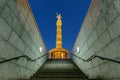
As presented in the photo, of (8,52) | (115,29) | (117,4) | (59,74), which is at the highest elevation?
(117,4)

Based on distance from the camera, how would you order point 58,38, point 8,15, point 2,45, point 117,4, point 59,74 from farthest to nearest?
point 58,38, point 59,74, point 8,15, point 2,45, point 117,4

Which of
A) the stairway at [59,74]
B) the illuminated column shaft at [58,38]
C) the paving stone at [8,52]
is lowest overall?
the stairway at [59,74]

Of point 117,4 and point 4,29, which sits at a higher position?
point 117,4

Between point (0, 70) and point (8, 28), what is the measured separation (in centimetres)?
109

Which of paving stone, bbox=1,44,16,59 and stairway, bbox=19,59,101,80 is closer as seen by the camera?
paving stone, bbox=1,44,16,59

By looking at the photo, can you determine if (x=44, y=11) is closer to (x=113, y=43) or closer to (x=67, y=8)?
(x=67, y=8)

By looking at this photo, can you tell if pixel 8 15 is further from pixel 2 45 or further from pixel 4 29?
pixel 2 45

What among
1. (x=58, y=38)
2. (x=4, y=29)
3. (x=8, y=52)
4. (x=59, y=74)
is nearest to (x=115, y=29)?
(x=4, y=29)

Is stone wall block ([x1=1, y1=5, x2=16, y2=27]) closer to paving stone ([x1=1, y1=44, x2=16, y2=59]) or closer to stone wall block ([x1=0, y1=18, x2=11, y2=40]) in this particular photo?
stone wall block ([x1=0, y1=18, x2=11, y2=40])

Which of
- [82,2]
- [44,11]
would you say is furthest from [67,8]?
[44,11]

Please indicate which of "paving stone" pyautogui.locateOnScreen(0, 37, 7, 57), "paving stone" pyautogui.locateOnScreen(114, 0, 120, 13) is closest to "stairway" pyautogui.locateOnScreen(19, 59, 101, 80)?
"paving stone" pyautogui.locateOnScreen(0, 37, 7, 57)

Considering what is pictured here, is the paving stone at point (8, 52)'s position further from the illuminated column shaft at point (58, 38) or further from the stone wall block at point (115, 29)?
the illuminated column shaft at point (58, 38)

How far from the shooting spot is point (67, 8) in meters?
131

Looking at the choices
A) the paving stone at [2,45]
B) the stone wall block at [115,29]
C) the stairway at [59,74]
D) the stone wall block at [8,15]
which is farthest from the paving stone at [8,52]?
the stone wall block at [115,29]
